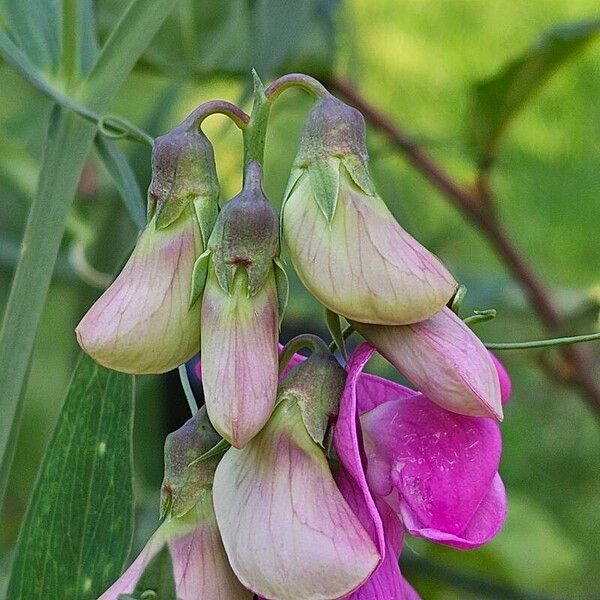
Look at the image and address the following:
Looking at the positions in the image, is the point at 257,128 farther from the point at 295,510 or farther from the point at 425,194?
the point at 425,194

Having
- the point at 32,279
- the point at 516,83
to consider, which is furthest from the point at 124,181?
the point at 516,83

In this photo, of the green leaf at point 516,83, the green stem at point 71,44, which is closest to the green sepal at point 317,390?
the green stem at point 71,44

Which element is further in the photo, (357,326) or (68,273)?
(68,273)

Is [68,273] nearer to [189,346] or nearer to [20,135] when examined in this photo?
[20,135]

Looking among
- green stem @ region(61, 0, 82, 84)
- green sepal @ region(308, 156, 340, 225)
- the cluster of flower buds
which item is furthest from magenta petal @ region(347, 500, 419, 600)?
green stem @ region(61, 0, 82, 84)

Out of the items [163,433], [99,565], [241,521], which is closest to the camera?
[241,521]

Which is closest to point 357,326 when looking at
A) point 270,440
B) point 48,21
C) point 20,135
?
point 270,440
